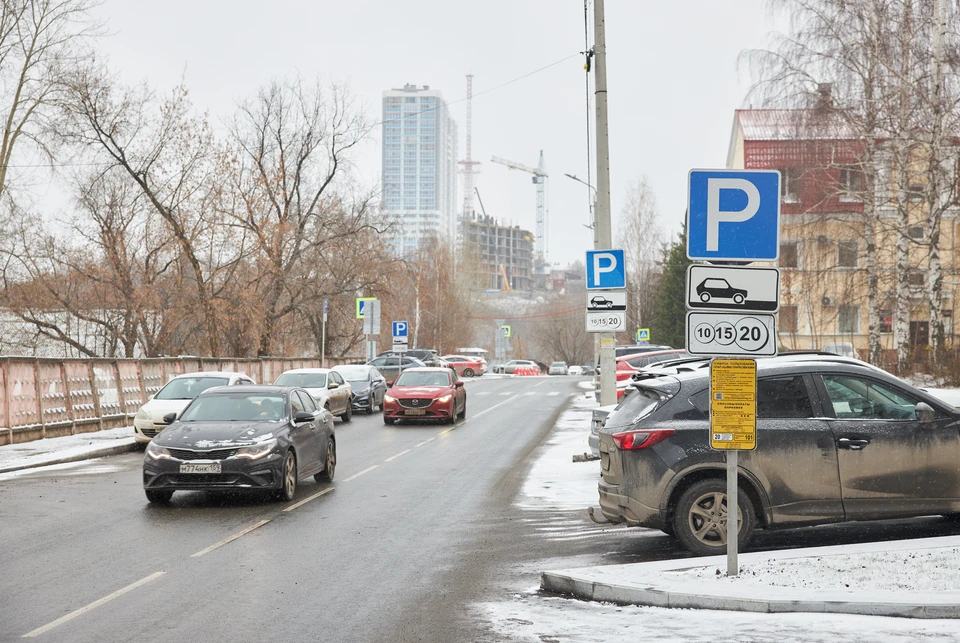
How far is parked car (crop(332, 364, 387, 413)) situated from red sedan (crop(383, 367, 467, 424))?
425cm

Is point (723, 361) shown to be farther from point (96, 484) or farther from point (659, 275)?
point (659, 275)

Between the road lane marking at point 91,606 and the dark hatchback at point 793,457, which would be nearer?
the road lane marking at point 91,606

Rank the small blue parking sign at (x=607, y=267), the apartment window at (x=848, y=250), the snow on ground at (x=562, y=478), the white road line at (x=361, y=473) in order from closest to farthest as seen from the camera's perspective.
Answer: the snow on ground at (x=562, y=478), the white road line at (x=361, y=473), the small blue parking sign at (x=607, y=267), the apartment window at (x=848, y=250)

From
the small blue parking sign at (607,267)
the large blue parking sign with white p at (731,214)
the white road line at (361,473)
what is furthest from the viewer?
the small blue parking sign at (607,267)

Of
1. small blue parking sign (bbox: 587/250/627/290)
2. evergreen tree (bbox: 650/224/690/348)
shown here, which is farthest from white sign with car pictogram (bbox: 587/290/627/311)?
evergreen tree (bbox: 650/224/690/348)

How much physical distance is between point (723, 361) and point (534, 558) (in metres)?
2.83

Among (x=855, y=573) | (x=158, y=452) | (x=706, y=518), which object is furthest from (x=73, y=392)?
(x=855, y=573)

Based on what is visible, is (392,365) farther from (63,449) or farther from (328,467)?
(328,467)

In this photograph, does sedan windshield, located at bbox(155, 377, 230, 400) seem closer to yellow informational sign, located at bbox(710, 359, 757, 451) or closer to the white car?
the white car

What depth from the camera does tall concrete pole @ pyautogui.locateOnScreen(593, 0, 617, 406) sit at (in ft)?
58.0

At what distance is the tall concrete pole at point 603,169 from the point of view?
1767cm

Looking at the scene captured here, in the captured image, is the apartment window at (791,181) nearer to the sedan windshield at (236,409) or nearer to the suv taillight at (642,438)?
the sedan windshield at (236,409)

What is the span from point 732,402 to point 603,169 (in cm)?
1072

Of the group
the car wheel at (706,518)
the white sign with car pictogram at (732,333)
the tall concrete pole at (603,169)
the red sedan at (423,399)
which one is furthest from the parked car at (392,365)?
the white sign with car pictogram at (732,333)
